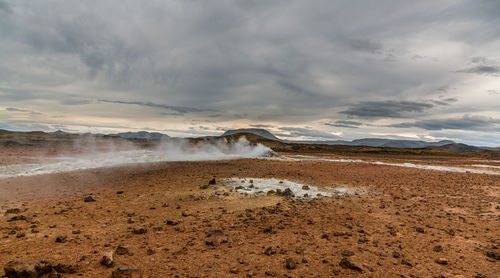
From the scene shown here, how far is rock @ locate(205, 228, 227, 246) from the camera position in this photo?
5.91 m

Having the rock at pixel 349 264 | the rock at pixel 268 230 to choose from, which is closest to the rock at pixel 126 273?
the rock at pixel 268 230

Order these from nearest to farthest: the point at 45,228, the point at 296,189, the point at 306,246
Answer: the point at 306,246
the point at 45,228
the point at 296,189

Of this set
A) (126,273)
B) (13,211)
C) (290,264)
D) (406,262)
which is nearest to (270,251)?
(290,264)

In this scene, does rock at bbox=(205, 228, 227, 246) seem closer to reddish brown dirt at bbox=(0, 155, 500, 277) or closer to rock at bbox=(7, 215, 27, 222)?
reddish brown dirt at bbox=(0, 155, 500, 277)

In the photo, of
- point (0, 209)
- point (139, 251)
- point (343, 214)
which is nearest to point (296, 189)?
point (343, 214)

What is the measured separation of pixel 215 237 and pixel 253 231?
119 centimetres

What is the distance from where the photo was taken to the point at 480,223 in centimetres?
776

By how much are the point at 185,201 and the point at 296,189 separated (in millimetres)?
5736

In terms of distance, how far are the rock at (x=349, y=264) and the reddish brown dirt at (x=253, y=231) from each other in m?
0.08

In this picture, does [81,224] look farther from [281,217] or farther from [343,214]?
[343,214]

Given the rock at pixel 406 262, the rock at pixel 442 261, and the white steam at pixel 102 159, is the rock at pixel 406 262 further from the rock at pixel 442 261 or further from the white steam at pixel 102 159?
the white steam at pixel 102 159

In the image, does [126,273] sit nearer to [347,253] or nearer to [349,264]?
[349,264]

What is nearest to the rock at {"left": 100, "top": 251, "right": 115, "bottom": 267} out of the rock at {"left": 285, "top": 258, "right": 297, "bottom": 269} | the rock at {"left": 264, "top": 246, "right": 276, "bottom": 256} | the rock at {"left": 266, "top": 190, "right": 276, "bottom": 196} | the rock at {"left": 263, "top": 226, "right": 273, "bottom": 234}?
the rock at {"left": 264, "top": 246, "right": 276, "bottom": 256}

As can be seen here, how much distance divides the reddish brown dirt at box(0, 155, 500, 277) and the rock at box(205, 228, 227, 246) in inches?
7.6
